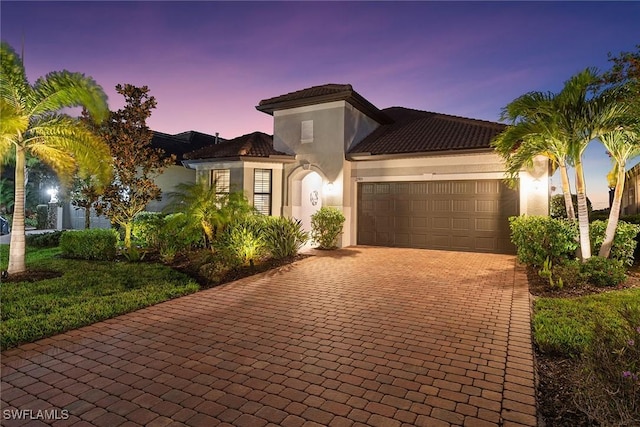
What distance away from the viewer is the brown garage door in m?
12.2

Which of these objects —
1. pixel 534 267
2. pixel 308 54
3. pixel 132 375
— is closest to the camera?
pixel 132 375

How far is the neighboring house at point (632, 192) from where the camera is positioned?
691 inches

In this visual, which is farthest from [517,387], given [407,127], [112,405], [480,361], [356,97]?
[407,127]

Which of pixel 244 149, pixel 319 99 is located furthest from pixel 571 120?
pixel 244 149

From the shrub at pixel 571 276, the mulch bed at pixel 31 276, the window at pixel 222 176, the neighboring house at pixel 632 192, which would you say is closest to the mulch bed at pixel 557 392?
the shrub at pixel 571 276

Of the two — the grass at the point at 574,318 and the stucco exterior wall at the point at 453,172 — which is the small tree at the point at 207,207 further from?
Answer: the grass at the point at 574,318

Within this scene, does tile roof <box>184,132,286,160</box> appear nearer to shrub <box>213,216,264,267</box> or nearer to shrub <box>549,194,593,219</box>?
shrub <box>213,216,264,267</box>

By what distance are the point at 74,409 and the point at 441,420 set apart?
3067 mm

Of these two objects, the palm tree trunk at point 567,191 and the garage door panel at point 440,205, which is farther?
the garage door panel at point 440,205

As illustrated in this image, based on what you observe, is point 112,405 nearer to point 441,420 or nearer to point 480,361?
point 441,420

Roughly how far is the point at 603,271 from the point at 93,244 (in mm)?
13015

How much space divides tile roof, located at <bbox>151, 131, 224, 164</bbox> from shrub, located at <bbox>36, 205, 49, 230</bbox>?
9276 millimetres

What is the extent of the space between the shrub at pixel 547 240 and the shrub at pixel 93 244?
11.5m

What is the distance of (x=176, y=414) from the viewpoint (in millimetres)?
2990
